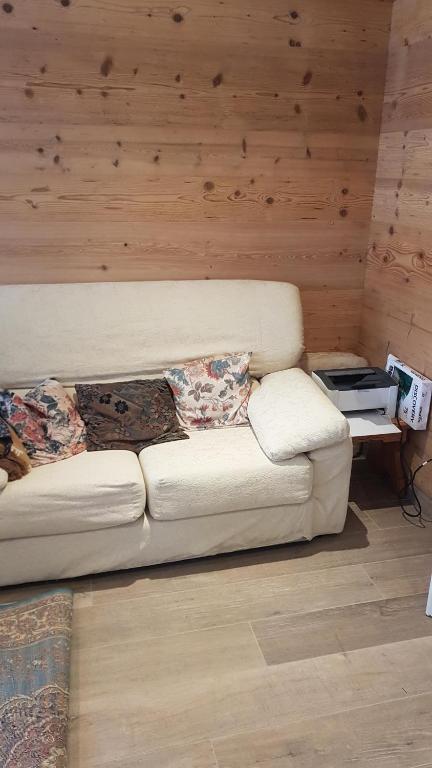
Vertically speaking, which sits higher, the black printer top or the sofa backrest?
the sofa backrest

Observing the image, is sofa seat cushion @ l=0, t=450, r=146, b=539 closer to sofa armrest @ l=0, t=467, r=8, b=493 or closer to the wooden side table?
sofa armrest @ l=0, t=467, r=8, b=493

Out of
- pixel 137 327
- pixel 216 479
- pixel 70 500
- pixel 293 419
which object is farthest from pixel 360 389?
pixel 70 500

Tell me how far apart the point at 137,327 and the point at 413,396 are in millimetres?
1281

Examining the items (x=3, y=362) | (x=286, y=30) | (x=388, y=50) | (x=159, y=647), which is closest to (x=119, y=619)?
(x=159, y=647)

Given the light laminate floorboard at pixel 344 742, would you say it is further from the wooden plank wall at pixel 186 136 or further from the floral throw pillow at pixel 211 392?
the wooden plank wall at pixel 186 136

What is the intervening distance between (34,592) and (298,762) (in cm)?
111

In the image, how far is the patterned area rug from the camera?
1605 mm

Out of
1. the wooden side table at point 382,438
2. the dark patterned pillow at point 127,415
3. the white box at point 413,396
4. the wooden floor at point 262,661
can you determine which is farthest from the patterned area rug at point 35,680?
the white box at point 413,396

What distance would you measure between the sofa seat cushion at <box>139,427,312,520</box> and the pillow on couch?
449 millimetres

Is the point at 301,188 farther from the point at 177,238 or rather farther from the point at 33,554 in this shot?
the point at 33,554

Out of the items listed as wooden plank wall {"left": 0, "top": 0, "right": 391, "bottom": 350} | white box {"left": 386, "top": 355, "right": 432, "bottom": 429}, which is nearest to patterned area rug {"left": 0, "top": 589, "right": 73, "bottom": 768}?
wooden plank wall {"left": 0, "top": 0, "right": 391, "bottom": 350}

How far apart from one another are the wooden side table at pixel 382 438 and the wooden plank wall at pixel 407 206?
0.34 feet

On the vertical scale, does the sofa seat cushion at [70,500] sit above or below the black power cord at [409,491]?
above

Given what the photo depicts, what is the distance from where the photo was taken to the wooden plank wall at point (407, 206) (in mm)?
2584
